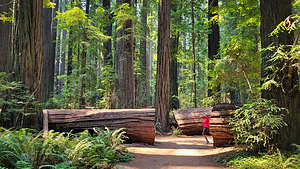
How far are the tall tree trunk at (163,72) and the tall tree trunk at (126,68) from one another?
1.56 metres

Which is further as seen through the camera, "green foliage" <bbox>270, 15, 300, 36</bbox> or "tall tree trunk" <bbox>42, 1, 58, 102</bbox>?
"tall tree trunk" <bbox>42, 1, 58, 102</bbox>

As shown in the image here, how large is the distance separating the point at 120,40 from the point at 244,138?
26.4 ft

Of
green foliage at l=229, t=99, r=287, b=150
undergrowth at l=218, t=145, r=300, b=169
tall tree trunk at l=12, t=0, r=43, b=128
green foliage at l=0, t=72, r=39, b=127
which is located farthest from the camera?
tall tree trunk at l=12, t=0, r=43, b=128

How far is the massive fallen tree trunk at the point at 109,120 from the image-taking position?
6.78m

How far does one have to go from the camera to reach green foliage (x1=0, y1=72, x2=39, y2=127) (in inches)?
207

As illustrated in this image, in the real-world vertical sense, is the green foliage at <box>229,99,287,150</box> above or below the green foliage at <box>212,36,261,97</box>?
below

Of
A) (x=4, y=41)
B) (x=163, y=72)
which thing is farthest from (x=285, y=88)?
(x=4, y=41)

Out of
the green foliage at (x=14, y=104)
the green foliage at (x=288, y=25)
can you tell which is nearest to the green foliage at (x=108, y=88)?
the green foliage at (x=14, y=104)

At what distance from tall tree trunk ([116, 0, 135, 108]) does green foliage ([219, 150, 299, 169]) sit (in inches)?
245

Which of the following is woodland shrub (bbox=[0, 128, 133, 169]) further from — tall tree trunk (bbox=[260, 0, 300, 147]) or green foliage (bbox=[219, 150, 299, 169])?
tall tree trunk (bbox=[260, 0, 300, 147])

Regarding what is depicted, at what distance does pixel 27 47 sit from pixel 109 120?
330cm

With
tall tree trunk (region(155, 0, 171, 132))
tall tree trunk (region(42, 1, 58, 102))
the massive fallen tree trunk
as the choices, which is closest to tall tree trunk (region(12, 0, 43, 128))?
the massive fallen tree trunk

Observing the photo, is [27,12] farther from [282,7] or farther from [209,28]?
[209,28]

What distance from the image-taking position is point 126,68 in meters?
11.0
